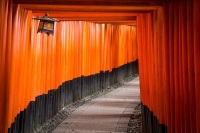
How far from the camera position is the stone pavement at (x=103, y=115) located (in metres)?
8.65

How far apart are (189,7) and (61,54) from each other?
7.24m

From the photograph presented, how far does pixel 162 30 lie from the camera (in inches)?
211

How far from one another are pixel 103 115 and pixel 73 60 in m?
2.86

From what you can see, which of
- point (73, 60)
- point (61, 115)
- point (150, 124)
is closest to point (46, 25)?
point (150, 124)

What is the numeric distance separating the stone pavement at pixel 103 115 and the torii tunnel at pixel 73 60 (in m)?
0.78

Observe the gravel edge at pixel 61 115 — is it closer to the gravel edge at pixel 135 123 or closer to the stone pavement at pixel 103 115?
the stone pavement at pixel 103 115

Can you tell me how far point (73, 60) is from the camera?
12031 mm

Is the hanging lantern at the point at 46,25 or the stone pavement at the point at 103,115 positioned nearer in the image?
the hanging lantern at the point at 46,25

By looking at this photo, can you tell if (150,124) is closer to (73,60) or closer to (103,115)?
(103,115)

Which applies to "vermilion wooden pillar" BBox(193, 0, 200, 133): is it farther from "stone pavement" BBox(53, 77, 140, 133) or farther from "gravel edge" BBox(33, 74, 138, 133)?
"gravel edge" BBox(33, 74, 138, 133)

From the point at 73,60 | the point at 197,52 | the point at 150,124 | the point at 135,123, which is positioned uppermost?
the point at 73,60

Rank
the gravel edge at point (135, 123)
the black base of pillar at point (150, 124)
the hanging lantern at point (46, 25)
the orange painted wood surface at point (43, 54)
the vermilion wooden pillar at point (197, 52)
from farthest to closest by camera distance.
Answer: the gravel edge at point (135, 123), the hanging lantern at point (46, 25), the black base of pillar at point (150, 124), the orange painted wood surface at point (43, 54), the vermilion wooden pillar at point (197, 52)

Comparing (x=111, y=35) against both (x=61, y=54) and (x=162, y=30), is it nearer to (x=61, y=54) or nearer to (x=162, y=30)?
(x=61, y=54)

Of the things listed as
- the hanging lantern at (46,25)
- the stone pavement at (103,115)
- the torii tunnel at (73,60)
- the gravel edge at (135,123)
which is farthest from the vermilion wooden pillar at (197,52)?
the stone pavement at (103,115)
